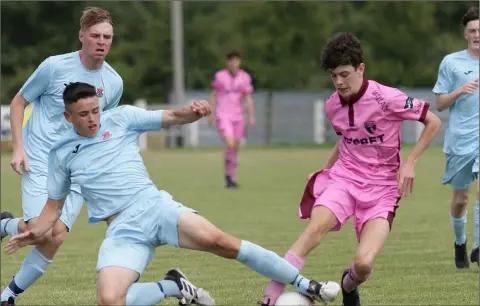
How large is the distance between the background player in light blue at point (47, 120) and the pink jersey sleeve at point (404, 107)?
1980mm

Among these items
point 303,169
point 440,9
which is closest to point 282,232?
point 303,169

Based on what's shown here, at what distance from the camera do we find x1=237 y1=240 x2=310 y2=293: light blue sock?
21.0ft

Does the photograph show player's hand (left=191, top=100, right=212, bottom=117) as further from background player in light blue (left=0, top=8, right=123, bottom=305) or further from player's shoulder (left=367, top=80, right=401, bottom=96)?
background player in light blue (left=0, top=8, right=123, bottom=305)

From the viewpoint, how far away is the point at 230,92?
19000 mm

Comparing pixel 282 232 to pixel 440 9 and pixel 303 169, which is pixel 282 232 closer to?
pixel 303 169

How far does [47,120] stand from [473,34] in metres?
3.55

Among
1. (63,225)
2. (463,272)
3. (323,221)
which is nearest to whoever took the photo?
(323,221)

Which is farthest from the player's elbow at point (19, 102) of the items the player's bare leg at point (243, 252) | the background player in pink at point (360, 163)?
the background player in pink at point (360, 163)

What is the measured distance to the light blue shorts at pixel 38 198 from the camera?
7.64 m

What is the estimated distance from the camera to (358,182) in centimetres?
728

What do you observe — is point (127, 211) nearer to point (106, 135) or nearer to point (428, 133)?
point (106, 135)

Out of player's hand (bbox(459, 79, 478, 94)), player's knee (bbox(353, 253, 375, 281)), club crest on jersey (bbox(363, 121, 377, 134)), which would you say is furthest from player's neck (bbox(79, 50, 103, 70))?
player's hand (bbox(459, 79, 478, 94))

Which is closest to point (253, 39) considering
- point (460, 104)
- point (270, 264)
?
point (460, 104)

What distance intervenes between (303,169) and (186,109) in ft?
51.6
